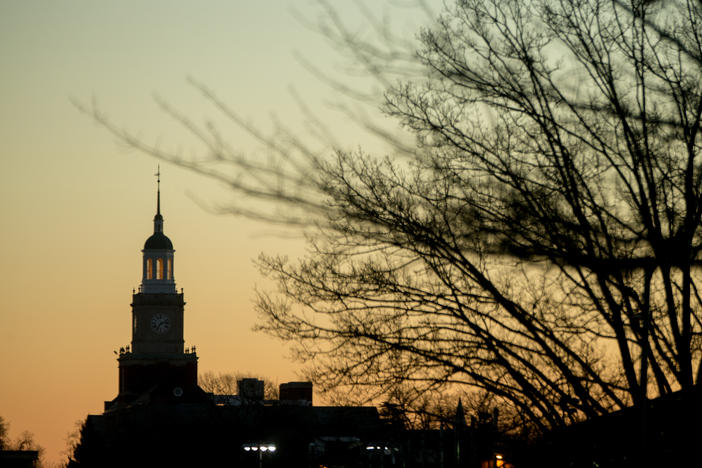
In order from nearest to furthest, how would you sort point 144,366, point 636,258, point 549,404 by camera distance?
point 636,258 < point 549,404 < point 144,366

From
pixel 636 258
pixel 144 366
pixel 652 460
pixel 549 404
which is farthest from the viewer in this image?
pixel 144 366

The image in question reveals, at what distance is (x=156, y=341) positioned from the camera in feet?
487

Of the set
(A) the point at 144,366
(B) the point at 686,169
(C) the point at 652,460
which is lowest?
(C) the point at 652,460

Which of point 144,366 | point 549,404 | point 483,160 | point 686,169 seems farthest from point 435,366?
point 144,366

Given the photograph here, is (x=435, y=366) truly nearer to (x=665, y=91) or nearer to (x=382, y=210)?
(x=382, y=210)

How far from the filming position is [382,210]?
1273cm

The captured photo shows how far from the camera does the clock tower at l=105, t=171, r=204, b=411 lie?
473ft

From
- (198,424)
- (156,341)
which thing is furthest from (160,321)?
(198,424)

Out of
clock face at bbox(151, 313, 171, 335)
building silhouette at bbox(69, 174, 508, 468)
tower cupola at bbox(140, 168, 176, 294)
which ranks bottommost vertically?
building silhouette at bbox(69, 174, 508, 468)

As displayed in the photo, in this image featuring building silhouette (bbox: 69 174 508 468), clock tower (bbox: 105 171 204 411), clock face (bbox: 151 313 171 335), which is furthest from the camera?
clock face (bbox: 151 313 171 335)

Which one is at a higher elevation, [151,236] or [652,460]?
[151,236]

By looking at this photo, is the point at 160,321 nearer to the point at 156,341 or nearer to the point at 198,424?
the point at 156,341

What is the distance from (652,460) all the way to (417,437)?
2.59m

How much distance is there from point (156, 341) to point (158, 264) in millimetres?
9539
